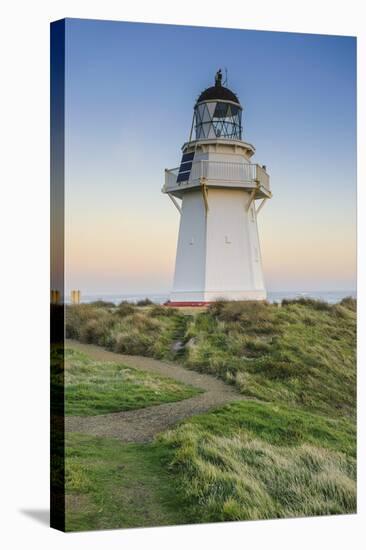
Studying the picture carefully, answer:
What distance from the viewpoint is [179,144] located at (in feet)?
39.0

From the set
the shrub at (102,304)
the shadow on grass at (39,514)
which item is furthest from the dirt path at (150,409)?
the shadow on grass at (39,514)

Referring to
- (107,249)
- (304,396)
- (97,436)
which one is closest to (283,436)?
(304,396)

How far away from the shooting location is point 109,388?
429 inches

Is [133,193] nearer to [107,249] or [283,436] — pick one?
[107,249]

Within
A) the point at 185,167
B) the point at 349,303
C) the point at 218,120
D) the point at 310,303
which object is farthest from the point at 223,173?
the point at 349,303

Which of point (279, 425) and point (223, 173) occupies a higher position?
point (223, 173)

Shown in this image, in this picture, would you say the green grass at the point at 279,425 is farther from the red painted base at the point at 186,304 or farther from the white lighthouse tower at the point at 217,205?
the white lighthouse tower at the point at 217,205

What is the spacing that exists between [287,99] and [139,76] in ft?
7.79

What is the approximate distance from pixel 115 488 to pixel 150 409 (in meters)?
1.23

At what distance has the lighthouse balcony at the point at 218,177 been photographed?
1216 centimetres

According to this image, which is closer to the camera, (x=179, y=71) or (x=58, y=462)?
(x=58, y=462)

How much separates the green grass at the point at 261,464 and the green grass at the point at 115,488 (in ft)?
0.79

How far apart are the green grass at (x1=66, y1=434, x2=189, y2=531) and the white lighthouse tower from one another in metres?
2.47

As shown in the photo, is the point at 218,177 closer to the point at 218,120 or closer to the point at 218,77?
the point at 218,120
